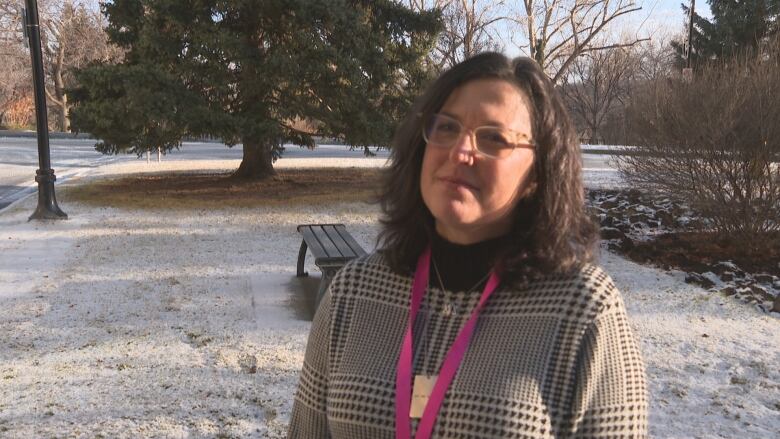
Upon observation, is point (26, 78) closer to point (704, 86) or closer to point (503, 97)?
point (704, 86)

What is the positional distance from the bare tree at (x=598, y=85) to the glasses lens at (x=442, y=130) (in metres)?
38.2

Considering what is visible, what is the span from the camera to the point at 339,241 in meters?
6.02

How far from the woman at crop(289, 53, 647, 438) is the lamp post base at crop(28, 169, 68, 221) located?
9.26 meters

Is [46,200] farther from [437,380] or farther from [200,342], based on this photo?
[437,380]

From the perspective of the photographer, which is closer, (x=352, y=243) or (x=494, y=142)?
(x=494, y=142)

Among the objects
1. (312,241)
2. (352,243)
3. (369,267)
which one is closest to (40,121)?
(312,241)

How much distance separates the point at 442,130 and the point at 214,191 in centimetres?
1165

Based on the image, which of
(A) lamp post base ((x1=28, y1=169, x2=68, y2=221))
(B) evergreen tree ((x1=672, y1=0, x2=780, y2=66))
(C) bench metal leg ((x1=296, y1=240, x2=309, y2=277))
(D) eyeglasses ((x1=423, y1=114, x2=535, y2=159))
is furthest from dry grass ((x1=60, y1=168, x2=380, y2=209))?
(B) evergreen tree ((x1=672, y1=0, x2=780, y2=66))

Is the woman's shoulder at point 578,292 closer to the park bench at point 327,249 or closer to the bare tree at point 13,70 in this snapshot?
the park bench at point 327,249

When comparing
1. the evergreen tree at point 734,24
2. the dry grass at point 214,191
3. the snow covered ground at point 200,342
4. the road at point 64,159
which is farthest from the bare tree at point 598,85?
the snow covered ground at point 200,342

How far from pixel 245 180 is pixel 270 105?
2477 mm

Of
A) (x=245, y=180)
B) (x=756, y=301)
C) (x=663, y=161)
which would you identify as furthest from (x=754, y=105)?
(x=245, y=180)

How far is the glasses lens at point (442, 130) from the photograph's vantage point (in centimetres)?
145

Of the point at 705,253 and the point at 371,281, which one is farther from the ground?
the point at 371,281
